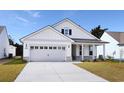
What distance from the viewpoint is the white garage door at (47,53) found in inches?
1227

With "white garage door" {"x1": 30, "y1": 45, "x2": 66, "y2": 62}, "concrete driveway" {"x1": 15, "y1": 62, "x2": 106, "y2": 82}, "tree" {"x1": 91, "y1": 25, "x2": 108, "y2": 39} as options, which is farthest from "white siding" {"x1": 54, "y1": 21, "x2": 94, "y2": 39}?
"tree" {"x1": 91, "y1": 25, "x2": 108, "y2": 39}

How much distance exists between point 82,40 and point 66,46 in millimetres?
2935

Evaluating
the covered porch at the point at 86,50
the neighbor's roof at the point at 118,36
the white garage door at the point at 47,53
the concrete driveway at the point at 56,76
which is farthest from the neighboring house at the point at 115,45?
the concrete driveway at the point at 56,76

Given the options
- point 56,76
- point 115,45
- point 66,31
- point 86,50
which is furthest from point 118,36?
→ point 56,76

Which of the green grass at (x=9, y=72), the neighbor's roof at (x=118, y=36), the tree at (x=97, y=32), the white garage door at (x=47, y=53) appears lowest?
the green grass at (x=9, y=72)

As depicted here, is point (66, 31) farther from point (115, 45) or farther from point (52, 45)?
point (115, 45)

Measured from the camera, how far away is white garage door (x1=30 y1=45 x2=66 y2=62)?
1227 inches

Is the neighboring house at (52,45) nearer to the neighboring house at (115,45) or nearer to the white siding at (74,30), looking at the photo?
the white siding at (74,30)

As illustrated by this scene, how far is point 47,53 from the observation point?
31453 millimetres

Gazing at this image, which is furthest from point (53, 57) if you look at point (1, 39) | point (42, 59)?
point (1, 39)

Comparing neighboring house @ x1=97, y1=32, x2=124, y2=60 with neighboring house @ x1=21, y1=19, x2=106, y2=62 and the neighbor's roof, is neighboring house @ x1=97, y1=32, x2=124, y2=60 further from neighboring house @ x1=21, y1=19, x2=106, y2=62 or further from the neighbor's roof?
neighboring house @ x1=21, y1=19, x2=106, y2=62

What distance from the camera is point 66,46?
32.2 m
